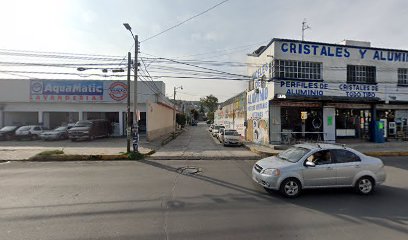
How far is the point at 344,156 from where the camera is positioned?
25.6ft

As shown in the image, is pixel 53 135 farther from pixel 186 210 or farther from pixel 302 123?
pixel 186 210

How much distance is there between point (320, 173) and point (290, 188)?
1.04 metres

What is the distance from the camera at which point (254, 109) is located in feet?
78.8

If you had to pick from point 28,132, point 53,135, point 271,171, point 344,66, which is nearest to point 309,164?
point 271,171

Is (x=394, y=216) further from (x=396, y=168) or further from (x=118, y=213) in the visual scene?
(x=396, y=168)

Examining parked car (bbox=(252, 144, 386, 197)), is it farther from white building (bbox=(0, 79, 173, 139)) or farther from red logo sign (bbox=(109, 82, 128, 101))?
red logo sign (bbox=(109, 82, 128, 101))

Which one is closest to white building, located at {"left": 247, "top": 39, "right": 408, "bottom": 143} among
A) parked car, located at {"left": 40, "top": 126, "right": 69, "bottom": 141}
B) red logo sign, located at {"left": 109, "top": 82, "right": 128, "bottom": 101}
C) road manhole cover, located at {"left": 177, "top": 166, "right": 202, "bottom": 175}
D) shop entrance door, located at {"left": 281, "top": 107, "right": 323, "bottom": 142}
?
shop entrance door, located at {"left": 281, "top": 107, "right": 323, "bottom": 142}

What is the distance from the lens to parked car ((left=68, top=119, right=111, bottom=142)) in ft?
76.5

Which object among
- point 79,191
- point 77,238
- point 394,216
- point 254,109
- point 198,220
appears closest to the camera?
point 77,238

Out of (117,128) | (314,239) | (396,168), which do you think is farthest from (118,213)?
(117,128)

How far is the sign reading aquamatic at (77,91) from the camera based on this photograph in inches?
1132

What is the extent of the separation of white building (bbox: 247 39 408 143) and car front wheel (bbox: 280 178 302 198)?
1180cm

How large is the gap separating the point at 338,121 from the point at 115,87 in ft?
75.0

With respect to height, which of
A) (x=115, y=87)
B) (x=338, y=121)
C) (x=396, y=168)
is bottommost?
(x=396, y=168)
